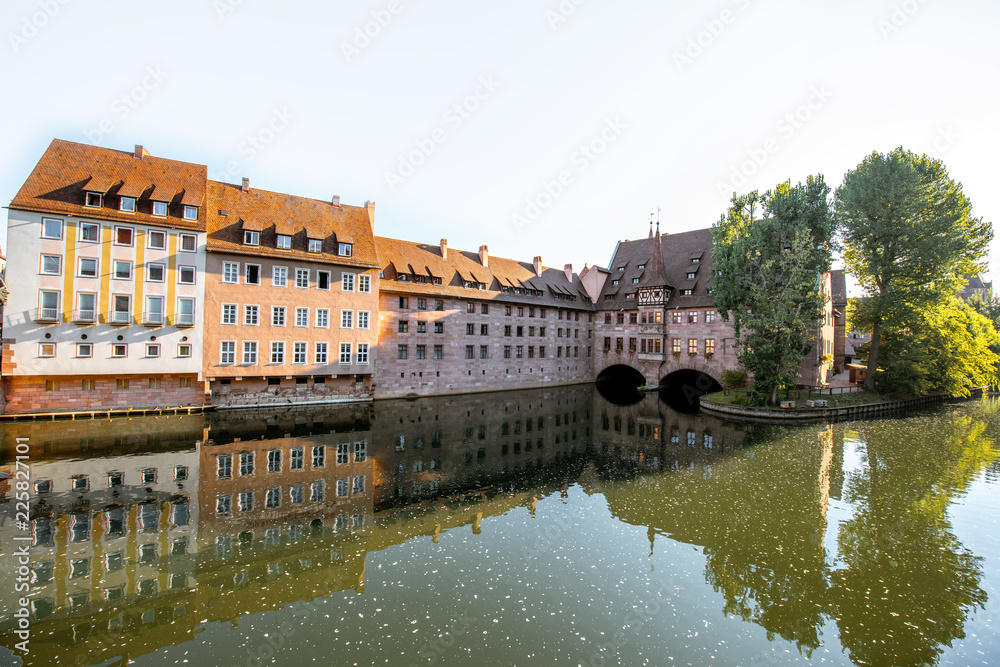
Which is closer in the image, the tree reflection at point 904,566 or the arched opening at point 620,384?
the tree reflection at point 904,566

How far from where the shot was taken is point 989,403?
38.2 m

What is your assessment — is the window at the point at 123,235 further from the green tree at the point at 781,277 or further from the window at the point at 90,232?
the green tree at the point at 781,277

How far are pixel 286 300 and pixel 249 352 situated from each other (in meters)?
3.97

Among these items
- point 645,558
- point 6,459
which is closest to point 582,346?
point 645,558

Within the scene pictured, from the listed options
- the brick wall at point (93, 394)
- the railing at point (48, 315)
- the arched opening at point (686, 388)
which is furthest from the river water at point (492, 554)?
the arched opening at point (686, 388)

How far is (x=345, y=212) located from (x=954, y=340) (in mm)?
47395

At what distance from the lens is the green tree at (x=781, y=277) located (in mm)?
27984

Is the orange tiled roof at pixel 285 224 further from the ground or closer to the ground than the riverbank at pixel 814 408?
further from the ground

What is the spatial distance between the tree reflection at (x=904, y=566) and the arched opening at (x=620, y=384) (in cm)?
1984

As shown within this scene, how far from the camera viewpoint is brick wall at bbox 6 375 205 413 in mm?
22891

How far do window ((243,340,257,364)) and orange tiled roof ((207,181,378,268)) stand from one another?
221 inches

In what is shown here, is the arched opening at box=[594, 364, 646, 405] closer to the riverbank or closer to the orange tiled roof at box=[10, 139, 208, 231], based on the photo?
the riverbank

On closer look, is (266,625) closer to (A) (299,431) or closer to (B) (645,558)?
(B) (645,558)

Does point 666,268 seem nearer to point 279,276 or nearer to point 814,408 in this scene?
point 814,408
